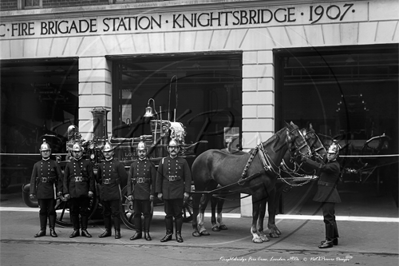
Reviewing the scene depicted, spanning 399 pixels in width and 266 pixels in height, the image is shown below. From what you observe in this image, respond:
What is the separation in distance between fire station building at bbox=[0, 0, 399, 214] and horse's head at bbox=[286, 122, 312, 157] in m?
3.66

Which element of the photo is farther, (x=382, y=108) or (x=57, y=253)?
(x=382, y=108)

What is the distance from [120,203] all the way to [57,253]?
2125 millimetres

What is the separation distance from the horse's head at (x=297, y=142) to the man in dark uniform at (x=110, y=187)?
11.9 ft

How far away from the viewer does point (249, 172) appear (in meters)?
10.3

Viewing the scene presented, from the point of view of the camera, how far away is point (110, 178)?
34.7 feet

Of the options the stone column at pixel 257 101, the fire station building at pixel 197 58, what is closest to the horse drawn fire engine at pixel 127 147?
the stone column at pixel 257 101

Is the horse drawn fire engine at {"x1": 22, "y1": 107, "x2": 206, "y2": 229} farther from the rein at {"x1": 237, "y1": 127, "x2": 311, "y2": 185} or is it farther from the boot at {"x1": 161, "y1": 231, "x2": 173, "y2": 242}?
the rein at {"x1": 237, "y1": 127, "x2": 311, "y2": 185}

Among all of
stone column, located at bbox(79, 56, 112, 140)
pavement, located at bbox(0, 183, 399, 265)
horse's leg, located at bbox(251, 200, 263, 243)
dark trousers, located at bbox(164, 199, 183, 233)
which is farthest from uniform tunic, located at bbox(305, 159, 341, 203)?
stone column, located at bbox(79, 56, 112, 140)

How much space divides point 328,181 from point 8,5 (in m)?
11.7

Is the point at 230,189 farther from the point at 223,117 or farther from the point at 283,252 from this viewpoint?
the point at 223,117

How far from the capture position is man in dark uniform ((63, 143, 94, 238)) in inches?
420

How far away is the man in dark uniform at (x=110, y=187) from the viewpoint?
10484mm

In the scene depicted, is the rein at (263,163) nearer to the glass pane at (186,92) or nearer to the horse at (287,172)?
the horse at (287,172)

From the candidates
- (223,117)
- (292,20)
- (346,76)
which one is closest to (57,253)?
(292,20)
